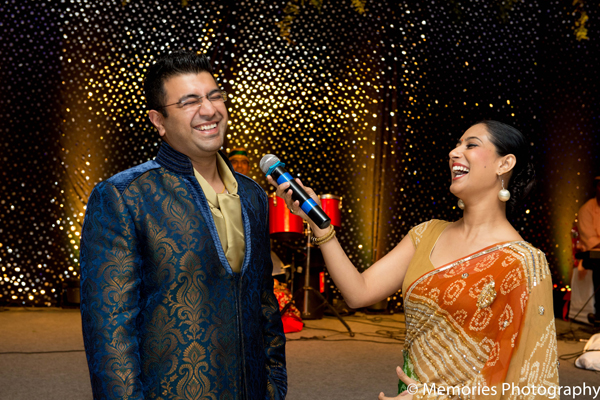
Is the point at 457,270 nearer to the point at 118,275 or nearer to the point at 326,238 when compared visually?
the point at 326,238

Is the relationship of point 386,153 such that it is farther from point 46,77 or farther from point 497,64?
point 46,77

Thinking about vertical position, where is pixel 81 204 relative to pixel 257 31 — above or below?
below

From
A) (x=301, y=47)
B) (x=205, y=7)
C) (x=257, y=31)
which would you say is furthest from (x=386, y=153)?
(x=205, y=7)

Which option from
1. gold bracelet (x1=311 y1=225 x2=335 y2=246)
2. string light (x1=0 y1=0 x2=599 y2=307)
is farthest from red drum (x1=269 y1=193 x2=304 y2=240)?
gold bracelet (x1=311 y1=225 x2=335 y2=246)

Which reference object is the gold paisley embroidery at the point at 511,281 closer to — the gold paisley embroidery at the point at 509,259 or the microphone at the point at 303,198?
the gold paisley embroidery at the point at 509,259

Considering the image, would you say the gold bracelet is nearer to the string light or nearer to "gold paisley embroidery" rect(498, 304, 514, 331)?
"gold paisley embroidery" rect(498, 304, 514, 331)

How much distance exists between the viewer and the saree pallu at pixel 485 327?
149 cm

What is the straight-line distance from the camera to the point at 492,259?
1.65 m

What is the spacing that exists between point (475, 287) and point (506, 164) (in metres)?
0.45

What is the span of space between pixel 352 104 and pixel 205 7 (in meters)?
2.13

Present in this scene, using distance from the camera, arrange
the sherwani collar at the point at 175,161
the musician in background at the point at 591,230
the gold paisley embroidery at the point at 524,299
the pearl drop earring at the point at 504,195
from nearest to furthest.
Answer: the sherwani collar at the point at 175,161, the gold paisley embroidery at the point at 524,299, the pearl drop earring at the point at 504,195, the musician in background at the point at 591,230

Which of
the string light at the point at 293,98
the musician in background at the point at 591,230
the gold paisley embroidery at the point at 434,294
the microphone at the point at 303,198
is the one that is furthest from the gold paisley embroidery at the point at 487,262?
the musician in background at the point at 591,230

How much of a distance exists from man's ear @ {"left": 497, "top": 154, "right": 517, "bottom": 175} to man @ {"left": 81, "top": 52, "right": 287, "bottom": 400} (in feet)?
2.78

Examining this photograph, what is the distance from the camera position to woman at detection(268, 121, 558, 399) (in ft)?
4.93
